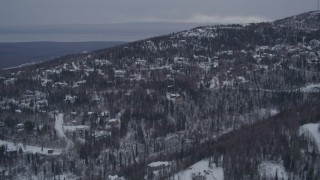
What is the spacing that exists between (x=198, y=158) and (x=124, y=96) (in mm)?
60978

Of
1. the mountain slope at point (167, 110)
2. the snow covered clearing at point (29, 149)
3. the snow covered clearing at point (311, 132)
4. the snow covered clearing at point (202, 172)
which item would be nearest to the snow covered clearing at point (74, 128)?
the mountain slope at point (167, 110)

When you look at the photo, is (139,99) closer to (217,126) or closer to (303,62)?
(217,126)

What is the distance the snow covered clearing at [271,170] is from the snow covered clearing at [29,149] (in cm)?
4644

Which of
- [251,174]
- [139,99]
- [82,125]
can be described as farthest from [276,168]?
[139,99]

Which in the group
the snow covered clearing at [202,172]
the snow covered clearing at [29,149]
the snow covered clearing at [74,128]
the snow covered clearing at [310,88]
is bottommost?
the snow covered clearing at [29,149]

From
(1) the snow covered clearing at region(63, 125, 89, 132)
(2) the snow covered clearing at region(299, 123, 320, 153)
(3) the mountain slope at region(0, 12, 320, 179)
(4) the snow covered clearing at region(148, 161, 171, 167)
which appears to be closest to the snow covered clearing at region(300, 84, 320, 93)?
(3) the mountain slope at region(0, 12, 320, 179)

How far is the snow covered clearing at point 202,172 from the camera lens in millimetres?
73812

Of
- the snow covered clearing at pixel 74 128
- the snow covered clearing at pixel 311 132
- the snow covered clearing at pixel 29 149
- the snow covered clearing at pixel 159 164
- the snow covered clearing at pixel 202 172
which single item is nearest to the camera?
the snow covered clearing at pixel 202 172

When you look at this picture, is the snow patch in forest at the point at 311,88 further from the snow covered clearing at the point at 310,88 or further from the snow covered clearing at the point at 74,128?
the snow covered clearing at the point at 74,128

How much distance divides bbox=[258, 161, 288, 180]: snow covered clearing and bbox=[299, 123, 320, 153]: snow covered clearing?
12.8m

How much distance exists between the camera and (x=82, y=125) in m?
115

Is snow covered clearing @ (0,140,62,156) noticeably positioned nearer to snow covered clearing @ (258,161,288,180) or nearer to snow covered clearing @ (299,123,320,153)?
snow covered clearing @ (258,161,288,180)

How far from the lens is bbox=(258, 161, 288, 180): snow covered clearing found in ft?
241

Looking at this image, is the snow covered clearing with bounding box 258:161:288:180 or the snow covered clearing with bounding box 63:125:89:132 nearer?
the snow covered clearing with bounding box 258:161:288:180
